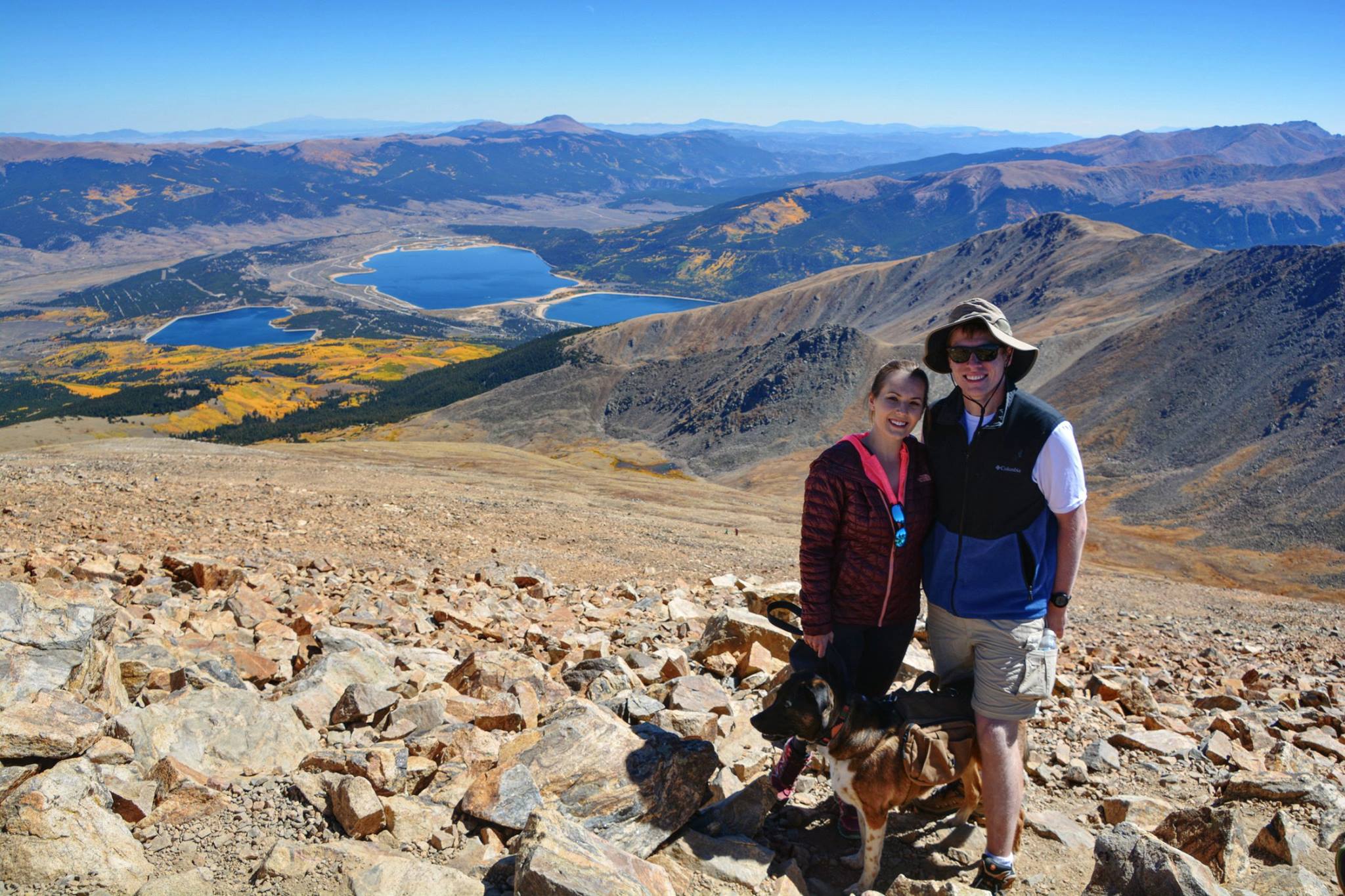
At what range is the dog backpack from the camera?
431 cm

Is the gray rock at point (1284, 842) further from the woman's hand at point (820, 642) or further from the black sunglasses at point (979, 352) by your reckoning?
the black sunglasses at point (979, 352)

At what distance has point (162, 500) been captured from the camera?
1445 centimetres

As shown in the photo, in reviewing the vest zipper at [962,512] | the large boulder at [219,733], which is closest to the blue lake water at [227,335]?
the large boulder at [219,733]

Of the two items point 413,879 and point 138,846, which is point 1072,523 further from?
point 138,846

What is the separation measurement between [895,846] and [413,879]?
2.70m

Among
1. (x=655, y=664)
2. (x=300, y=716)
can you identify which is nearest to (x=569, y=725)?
(x=300, y=716)

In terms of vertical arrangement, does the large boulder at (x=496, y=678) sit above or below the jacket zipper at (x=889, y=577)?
below

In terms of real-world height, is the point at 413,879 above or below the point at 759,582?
above

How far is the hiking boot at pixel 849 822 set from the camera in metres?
4.74

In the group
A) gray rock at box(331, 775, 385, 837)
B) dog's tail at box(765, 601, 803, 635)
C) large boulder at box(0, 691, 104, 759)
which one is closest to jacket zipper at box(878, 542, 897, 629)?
dog's tail at box(765, 601, 803, 635)

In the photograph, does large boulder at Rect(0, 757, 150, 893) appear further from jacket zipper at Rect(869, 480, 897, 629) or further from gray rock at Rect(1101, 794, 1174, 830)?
gray rock at Rect(1101, 794, 1174, 830)

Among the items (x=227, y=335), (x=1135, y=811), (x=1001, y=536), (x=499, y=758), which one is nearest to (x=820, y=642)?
(x=1001, y=536)

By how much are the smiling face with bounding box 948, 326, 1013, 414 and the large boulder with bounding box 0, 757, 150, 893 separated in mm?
4675

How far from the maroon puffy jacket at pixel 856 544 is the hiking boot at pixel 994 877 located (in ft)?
4.29
